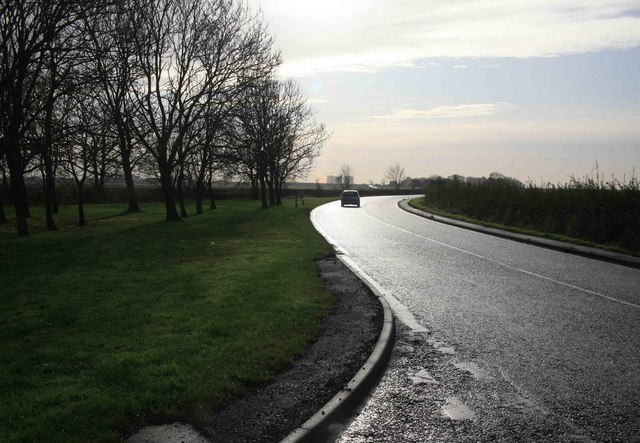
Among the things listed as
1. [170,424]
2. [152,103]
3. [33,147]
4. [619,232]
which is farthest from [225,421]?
[152,103]

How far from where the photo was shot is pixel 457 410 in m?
4.50

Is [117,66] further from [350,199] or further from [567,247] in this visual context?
[350,199]

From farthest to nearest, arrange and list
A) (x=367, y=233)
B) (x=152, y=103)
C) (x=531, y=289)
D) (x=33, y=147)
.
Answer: (x=152, y=103), (x=367, y=233), (x=33, y=147), (x=531, y=289)

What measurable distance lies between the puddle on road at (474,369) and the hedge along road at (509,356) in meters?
0.01

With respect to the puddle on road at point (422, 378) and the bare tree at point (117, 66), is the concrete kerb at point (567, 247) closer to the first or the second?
the puddle on road at point (422, 378)

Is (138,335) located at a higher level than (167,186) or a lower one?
lower

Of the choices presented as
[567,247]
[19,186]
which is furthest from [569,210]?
[19,186]

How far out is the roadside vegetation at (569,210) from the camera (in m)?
18.5

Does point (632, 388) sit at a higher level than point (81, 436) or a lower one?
lower

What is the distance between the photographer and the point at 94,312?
791 cm

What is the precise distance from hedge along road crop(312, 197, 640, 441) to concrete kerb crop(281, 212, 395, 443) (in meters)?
0.11

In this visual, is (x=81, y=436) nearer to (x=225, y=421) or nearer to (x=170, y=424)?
(x=170, y=424)

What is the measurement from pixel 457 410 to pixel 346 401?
93cm

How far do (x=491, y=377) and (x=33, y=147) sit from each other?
58.8 feet
